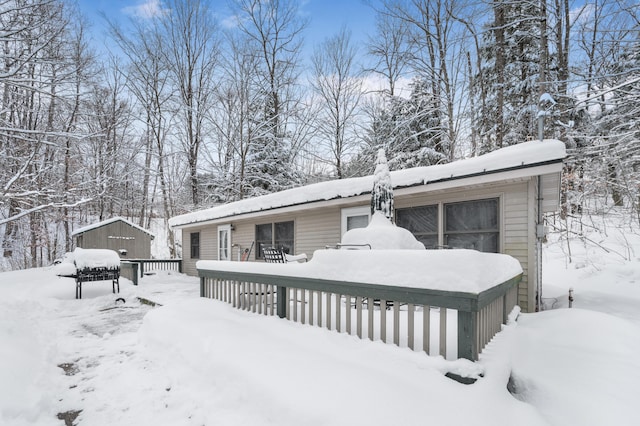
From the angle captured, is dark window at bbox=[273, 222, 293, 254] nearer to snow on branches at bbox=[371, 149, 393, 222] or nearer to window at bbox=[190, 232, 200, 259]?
snow on branches at bbox=[371, 149, 393, 222]

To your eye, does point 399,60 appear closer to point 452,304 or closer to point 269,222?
point 269,222

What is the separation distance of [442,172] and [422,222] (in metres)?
1.22

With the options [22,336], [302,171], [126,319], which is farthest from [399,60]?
[22,336]

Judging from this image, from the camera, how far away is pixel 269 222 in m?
9.70

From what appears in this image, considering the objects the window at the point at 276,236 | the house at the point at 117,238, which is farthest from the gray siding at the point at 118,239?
the window at the point at 276,236

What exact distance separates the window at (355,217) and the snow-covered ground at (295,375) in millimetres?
3365

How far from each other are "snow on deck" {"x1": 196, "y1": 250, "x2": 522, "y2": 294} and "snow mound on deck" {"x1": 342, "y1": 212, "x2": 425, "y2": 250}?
4.11ft

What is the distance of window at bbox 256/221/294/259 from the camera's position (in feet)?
29.6

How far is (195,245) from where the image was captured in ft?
43.8

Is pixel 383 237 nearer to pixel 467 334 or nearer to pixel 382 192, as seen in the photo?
pixel 382 192

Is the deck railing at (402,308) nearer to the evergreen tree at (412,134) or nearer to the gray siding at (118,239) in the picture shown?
the evergreen tree at (412,134)

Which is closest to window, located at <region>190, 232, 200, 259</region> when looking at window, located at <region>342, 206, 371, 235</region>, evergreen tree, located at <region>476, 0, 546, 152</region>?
window, located at <region>342, 206, 371, 235</region>

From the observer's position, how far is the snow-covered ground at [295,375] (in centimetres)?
202

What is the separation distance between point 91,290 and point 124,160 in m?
10.2
